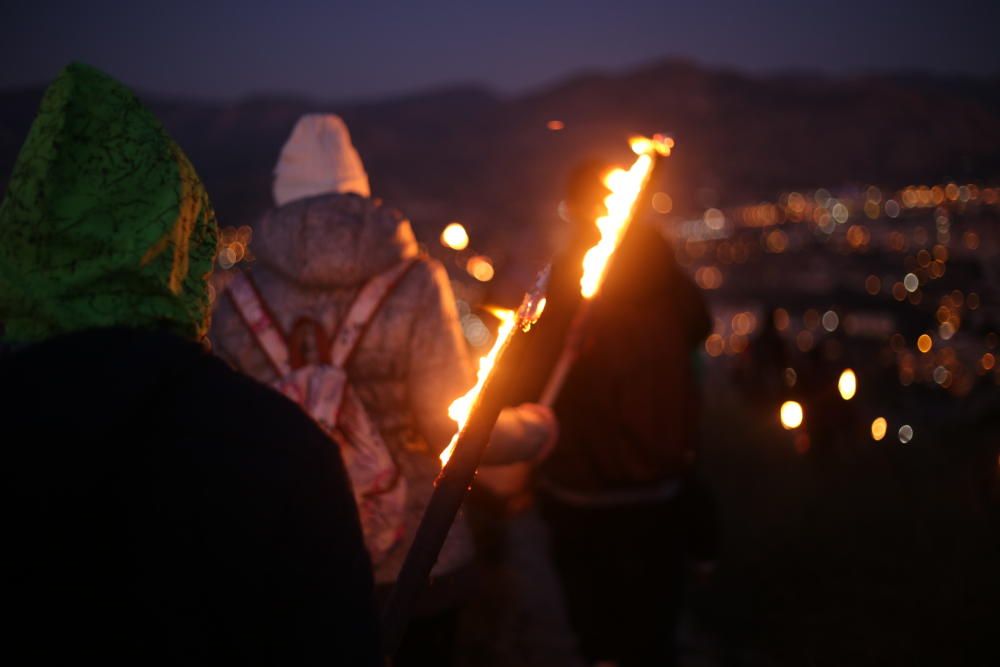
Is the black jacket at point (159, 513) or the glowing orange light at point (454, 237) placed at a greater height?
the black jacket at point (159, 513)

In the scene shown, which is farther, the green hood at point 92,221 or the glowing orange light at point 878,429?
the glowing orange light at point 878,429

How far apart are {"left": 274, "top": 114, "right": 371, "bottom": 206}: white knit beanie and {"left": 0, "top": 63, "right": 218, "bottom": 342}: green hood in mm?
1870

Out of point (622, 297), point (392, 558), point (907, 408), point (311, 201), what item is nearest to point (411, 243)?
point (311, 201)

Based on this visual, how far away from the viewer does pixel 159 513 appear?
3.51ft

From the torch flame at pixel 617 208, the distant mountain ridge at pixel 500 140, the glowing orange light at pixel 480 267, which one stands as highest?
the torch flame at pixel 617 208

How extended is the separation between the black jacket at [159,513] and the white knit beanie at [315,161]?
2168mm

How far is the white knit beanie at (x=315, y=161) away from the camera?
3225 millimetres

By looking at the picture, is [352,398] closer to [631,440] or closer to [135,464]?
[135,464]

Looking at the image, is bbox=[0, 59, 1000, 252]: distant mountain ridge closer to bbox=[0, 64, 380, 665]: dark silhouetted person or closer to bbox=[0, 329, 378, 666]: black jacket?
bbox=[0, 64, 380, 665]: dark silhouetted person

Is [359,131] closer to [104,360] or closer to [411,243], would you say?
[411,243]

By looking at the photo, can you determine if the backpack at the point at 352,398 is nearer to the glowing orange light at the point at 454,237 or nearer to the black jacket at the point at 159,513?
the black jacket at the point at 159,513

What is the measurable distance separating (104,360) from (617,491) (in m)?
2.78

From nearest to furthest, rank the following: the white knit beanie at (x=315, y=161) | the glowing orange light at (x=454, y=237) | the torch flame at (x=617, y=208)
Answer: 1. the torch flame at (x=617, y=208)
2. the white knit beanie at (x=315, y=161)
3. the glowing orange light at (x=454, y=237)

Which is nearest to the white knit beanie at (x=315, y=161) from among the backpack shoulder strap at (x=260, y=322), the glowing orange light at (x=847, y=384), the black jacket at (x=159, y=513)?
the backpack shoulder strap at (x=260, y=322)
